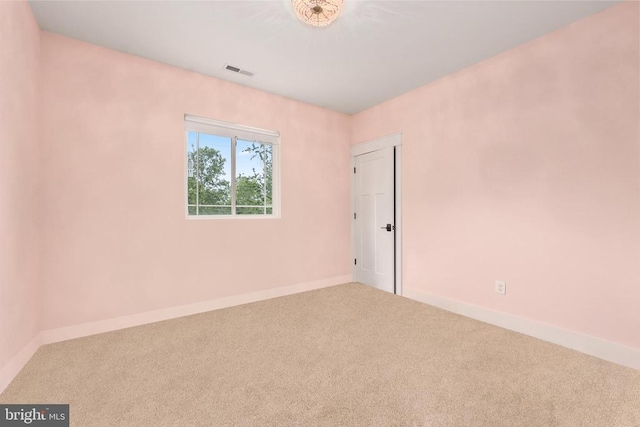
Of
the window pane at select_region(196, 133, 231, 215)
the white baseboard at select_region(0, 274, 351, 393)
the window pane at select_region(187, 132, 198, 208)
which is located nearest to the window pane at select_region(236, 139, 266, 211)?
the window pane at select_region(196, 133, 231, 215)

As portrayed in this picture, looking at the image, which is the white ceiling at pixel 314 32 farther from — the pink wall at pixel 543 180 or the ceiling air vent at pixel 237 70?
the pink wall at pixel 543 180

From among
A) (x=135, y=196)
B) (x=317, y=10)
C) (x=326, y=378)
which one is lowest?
(x=326, y=378)

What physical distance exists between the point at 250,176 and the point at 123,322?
7.00 ft

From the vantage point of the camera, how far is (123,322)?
2730 millimetres

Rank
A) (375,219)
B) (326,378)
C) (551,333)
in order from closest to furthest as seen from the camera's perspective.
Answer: (326,378), (551,333), (375,219)

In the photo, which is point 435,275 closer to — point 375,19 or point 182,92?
point 375,19

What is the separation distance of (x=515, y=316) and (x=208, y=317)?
3079 mm

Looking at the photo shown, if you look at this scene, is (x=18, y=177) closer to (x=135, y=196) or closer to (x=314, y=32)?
(x=135, y=196)

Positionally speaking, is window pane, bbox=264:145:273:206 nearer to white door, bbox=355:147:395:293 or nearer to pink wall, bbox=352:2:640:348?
white door, bbox=355:147:395:293

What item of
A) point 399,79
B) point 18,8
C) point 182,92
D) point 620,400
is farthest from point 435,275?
point 18,8

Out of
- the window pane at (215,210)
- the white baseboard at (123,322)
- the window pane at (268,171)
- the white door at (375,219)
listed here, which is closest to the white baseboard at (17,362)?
the white baseboard at (123,322)

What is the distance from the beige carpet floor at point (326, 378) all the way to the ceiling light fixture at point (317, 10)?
2.58 m

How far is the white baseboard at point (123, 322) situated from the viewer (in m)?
1.93

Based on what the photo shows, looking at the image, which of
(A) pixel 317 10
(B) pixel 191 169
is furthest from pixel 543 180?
(B) pixel 191 169
